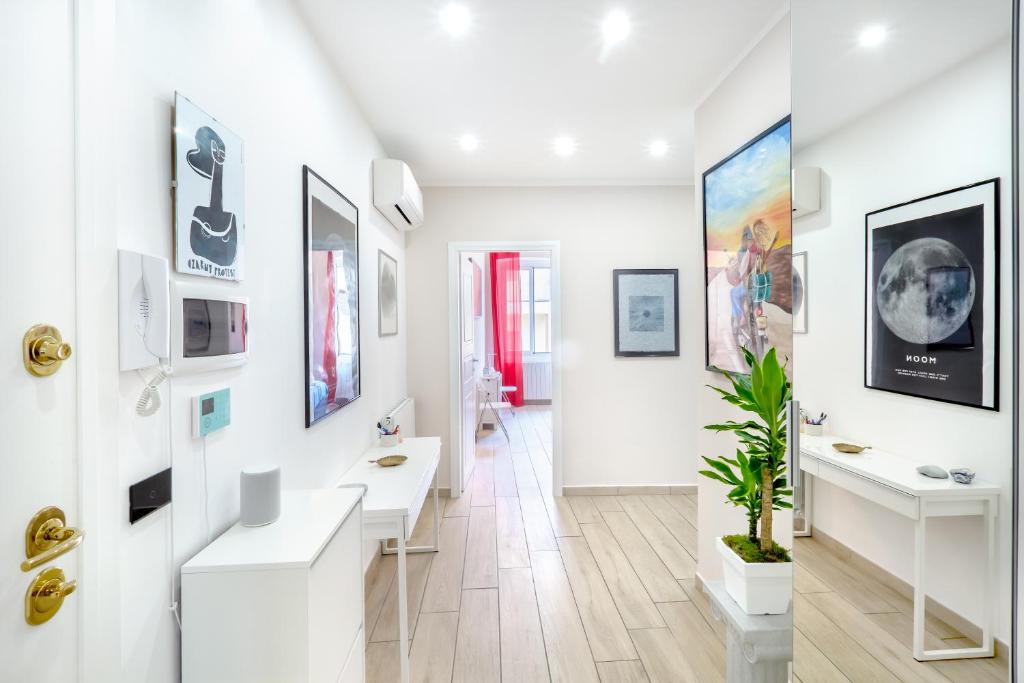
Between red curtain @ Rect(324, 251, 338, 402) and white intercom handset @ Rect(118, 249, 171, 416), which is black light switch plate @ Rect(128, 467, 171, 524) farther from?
red curtain @ Rect(324, 251, 338, 402)

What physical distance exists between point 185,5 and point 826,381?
1837 mm

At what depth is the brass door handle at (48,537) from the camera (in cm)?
74

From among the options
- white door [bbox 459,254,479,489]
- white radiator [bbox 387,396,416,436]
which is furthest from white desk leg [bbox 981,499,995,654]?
white door [bbox 459,254,479,489]

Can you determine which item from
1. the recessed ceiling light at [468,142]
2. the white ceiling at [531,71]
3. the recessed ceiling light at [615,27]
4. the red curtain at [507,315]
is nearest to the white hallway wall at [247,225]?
the white ceiling at [531,71]

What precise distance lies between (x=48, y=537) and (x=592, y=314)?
3.61 m

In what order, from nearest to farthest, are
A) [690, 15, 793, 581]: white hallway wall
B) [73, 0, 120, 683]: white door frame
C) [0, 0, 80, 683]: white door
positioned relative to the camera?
[0, 0, 80, 683]: white door
[73, 0, 120, 683]: white door frame
[690, 15, 793, 581]: white hallway wall

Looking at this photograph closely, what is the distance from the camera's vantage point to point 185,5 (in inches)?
44.6

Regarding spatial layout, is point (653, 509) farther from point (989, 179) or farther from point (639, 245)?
point (989, 179)

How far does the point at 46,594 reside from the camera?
761 mm

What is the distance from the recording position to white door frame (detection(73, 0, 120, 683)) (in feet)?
2.73

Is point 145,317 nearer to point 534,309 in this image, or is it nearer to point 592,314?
point 592,314

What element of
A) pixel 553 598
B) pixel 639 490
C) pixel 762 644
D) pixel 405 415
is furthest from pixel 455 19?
pixel 639 490

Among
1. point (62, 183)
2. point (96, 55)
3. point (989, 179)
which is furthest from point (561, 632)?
point (96, 55)

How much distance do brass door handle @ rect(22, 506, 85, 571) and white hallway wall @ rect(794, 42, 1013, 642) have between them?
1.60 meters
